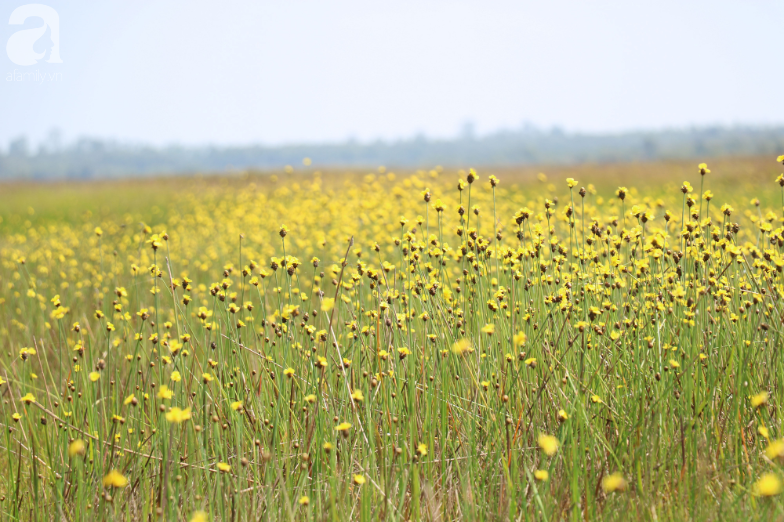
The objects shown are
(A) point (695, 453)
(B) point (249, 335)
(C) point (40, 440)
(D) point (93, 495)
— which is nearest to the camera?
(A) point (695, 453)

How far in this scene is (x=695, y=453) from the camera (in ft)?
6.59

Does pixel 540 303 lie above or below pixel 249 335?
above

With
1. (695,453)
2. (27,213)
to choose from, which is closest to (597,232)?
(695,453)

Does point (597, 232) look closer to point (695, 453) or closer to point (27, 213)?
point (695, 453)

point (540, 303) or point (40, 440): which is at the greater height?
point (540, 303)

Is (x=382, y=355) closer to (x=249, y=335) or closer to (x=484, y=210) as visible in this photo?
(x=249, y=335)

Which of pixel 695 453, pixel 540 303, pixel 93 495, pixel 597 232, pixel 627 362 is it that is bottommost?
pixel 93 495

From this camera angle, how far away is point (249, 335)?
351 cm

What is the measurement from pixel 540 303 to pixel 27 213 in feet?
60.3

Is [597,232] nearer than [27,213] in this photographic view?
Yes

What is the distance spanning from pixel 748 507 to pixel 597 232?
1231mm

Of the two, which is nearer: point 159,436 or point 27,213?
point 159,436

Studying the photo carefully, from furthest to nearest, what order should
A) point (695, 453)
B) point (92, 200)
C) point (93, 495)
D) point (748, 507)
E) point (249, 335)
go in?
point (92, 200)
point (249, 335)
point (93, 495)
point (695, 453)
point (748, 507)

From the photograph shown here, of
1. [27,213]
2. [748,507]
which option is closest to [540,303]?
[748,507]
